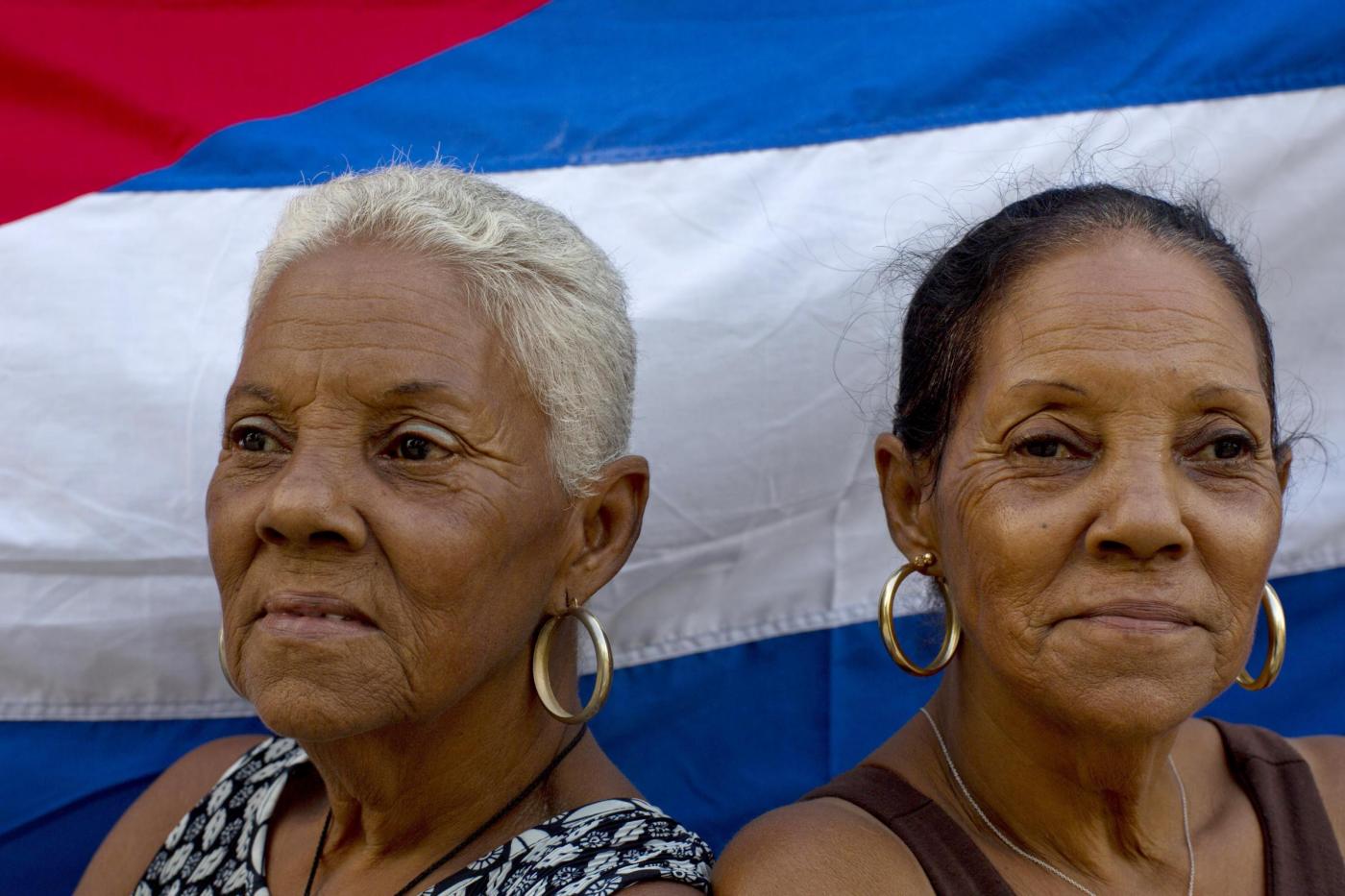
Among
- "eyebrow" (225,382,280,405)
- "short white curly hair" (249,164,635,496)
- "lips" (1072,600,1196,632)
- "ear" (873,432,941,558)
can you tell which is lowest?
"lips" (1072,600,1196,632)

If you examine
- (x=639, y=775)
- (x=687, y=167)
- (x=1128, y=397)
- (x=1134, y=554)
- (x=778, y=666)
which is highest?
(x=687, y=167)

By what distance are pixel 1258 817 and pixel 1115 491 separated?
0.80m

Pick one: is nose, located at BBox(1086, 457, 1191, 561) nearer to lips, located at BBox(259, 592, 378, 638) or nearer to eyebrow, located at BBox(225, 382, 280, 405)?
lips, located at BBox(259, 592, 378, 638)

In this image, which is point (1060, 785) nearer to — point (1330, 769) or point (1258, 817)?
point (1258, 817)

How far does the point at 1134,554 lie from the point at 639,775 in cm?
165

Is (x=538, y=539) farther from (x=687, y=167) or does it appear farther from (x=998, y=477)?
(x=687, y=167)

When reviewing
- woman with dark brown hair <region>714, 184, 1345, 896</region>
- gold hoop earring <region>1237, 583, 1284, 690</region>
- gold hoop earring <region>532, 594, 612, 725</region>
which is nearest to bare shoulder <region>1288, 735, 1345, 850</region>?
woman with dark brown hair <region>714, 184, 1345, 896</region>

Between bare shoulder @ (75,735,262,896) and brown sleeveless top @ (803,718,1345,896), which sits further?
bare shoulder @ (75,735,262,896)

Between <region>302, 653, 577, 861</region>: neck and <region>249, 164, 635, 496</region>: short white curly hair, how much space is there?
0.41 meters

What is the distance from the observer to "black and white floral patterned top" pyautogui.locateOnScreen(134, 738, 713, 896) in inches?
88.1

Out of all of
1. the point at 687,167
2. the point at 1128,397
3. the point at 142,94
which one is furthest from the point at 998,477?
the point at 142,94

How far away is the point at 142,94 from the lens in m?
3.38

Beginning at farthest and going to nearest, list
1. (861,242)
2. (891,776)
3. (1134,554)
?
(861,242) < (891,776) < (1134,554)

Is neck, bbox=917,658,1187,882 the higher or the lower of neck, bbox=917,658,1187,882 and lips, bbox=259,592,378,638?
the lower
